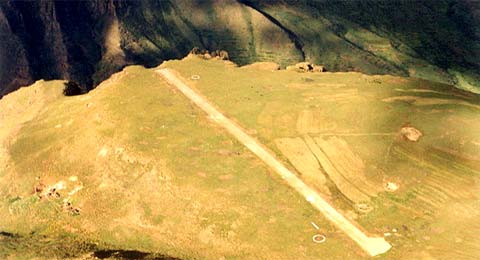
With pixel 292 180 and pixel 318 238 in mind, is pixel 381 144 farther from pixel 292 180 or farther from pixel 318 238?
pixel 318 238

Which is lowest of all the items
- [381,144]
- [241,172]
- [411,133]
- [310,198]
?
[310,198]

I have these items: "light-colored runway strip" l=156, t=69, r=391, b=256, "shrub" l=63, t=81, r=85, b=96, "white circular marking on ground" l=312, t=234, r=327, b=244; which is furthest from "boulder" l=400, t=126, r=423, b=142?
"shrub" l=63, t=81, r=85, b=96

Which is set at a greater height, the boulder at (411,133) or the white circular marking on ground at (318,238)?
the boulder at (411,133)

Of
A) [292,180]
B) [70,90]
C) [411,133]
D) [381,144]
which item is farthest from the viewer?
[70,90]

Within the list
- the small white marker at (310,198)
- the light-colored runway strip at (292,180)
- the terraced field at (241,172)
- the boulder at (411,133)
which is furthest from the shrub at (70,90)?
the boulder at (411,133)

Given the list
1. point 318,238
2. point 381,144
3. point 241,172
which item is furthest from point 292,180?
point 381,144

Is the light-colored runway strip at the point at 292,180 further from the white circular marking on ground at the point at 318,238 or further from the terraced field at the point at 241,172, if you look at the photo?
the white circular marking on ground at the point at 318,238

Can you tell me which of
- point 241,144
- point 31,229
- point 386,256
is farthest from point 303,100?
point 31,229

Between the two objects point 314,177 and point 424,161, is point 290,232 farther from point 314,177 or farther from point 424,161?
point 424,161
